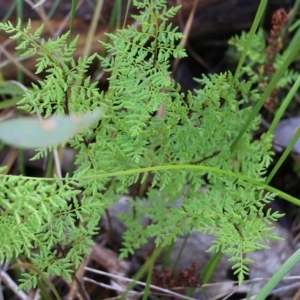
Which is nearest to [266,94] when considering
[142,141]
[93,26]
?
[142,141]

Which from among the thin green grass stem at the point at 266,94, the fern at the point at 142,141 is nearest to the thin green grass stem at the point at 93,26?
the fern at the point at 142,141

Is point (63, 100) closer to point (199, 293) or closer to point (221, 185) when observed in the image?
point (221, 185)

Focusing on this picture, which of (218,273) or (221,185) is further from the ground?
(221,185)

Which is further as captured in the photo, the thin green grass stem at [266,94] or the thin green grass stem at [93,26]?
the thin green grass stem at [93,26]

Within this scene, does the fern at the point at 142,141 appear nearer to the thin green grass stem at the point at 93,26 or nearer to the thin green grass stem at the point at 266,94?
the thin green grass stem at the point at 266,94

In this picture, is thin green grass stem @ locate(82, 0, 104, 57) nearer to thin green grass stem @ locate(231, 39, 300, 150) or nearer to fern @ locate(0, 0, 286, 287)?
fern @ locate(0, 0, 286, 287)

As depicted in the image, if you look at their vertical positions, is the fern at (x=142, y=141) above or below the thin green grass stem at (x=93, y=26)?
below

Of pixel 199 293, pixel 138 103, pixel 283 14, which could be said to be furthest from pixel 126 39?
pixel 199 293

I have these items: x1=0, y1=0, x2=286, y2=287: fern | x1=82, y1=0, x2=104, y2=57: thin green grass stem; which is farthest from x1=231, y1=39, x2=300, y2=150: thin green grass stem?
x1=82, y1=0, x2=104, y2=57: thin green grass stem
